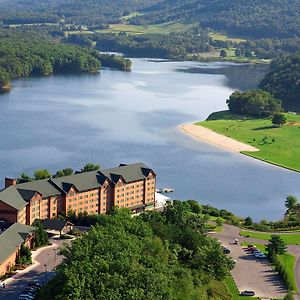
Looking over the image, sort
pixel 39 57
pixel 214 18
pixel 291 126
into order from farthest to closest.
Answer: pixel 214 18, pixel 39 57, pixel 291 126

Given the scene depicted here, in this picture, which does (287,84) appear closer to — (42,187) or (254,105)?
(254,105)

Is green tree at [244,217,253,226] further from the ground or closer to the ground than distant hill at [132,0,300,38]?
further from the ground

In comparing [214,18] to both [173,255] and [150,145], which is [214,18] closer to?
[150,145]

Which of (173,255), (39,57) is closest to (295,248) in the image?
(173,255)

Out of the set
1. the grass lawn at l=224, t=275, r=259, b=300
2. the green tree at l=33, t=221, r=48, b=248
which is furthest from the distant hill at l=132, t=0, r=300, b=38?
the grass lawn at l=224, t=275, r=259, b=300

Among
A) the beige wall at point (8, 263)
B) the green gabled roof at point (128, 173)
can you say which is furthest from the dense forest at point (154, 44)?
the beige wall at point (8, 263)

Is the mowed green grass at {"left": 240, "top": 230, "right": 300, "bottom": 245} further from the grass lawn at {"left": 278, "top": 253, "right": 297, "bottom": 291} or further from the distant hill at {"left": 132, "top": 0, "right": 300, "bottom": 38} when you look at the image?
the distant hill at {"left": 132, "top": 0, "right": 300, "bottom": 38}
